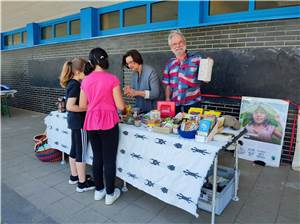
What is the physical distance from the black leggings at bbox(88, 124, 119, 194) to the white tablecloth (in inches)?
3.3

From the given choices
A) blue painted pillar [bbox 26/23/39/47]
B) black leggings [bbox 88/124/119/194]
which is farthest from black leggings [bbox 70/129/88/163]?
blue painted pillar [bbox 26/23/39/47]

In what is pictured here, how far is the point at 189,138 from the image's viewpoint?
5.93 feet

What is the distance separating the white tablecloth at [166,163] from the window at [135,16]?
3007 millimetres

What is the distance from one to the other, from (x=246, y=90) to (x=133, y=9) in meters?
2.76

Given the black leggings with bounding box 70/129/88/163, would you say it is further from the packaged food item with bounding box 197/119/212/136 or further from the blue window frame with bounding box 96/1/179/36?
the blue window frame with bounding box 96/1/179/36

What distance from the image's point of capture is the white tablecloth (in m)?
1.72

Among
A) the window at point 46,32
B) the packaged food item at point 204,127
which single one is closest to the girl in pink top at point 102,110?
the packaged food item at point 204,127

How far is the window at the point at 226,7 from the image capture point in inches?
132

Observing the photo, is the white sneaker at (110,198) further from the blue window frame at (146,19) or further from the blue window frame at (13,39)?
the blue window frame at (13,39)

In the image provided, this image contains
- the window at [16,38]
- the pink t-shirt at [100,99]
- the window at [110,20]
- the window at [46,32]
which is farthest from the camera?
the window at [16,38]

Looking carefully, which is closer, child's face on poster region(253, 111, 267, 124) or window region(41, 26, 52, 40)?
child's face on poster region(253, 111, 267, 124)

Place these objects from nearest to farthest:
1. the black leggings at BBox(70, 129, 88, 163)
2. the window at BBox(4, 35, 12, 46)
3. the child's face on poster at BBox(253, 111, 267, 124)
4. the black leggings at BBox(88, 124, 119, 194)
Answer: the black leggings at BBox(88, 124, 119, 194) < the black leggings at BBox(70, 129, 88, 163) < the child's face on poster at BBox(253, 111, 267, 124) < the window at BBox(4, 35, 12, 46)

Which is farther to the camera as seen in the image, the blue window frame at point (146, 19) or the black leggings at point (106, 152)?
the blue window frame at point (146, 19)

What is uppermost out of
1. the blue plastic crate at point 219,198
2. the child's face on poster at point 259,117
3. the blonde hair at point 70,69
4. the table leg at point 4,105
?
the blonde hair at point 70,69
